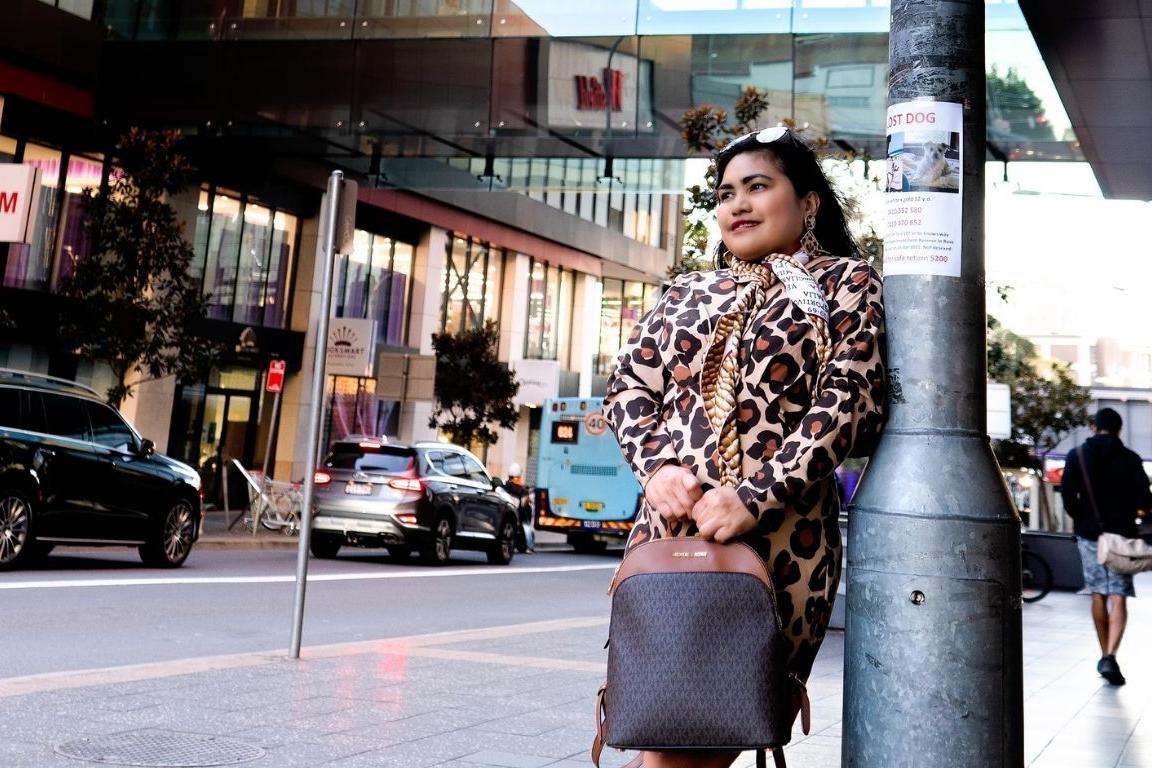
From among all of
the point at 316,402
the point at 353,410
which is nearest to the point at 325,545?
the point at 316,402

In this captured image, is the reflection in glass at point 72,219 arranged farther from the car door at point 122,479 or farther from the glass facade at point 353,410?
the car door at point 122,479

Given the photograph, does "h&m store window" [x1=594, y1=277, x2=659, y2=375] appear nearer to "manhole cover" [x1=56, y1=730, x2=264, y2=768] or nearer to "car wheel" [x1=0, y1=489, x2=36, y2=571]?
"car wheel" [x1=0, y1=489, x2=36, y2=571]

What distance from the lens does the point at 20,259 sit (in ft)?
78.6

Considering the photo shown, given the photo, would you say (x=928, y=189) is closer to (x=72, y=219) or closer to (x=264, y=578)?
(x=264, y=578)

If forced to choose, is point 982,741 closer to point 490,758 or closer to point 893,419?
point 893,419

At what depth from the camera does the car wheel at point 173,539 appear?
15203 millimetres

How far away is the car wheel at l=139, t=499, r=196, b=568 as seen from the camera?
1520cm

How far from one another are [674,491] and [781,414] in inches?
12.8

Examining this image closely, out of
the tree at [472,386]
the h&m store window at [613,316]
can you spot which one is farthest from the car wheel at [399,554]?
the h&m store window at [613,316]

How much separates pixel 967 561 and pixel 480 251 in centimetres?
3597

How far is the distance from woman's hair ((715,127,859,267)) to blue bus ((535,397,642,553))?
2330 centimetres

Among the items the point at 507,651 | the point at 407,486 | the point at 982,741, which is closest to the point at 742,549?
the point at 982,741

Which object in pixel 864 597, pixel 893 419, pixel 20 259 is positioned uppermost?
pixel 20 259

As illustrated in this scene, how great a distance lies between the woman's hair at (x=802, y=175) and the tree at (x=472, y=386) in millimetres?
27894
